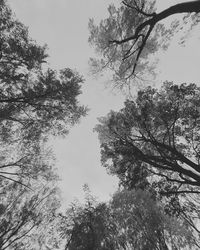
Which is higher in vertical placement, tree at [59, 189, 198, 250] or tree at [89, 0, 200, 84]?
tree at [89, 0, 200, 84]

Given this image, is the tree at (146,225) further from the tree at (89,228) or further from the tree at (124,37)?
the tree at (124,37)

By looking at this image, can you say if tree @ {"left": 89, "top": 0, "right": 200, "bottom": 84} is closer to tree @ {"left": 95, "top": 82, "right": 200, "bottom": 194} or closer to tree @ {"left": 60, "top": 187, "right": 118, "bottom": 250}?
tree @ {"left": 95, "top": 82, "right": 200, "bottom": 194}

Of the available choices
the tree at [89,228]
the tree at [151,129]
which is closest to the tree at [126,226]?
the tree at [89,228]

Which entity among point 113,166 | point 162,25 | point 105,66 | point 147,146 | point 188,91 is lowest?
point 113,166

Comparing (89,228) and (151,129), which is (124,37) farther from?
(89,228)

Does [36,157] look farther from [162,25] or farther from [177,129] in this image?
[162,25]

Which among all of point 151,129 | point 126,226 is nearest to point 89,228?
point 126,226

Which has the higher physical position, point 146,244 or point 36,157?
point 36,157

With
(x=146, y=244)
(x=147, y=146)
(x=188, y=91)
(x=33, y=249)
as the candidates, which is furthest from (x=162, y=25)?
(x=33, y=249)

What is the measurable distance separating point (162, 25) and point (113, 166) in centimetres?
952

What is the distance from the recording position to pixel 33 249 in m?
16.5

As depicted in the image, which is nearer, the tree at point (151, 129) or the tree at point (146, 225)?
the tree at point (151, 129)

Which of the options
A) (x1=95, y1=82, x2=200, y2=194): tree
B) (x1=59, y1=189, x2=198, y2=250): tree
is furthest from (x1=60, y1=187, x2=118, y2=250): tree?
(x1=95, y1=82, x2=200, y2=194): tree

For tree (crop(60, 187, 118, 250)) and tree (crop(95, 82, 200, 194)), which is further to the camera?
tree (crop(60, 187, 118, 250))
